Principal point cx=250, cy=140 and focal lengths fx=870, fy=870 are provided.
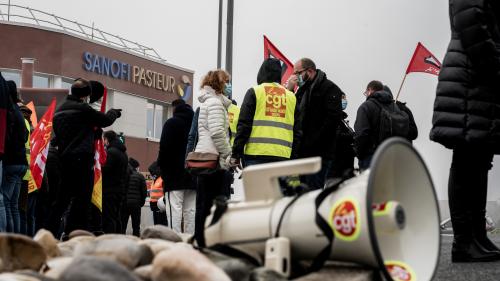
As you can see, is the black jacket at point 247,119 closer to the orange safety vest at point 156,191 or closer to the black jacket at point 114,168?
the black jacket at point 114,168

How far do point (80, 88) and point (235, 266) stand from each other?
5608mm

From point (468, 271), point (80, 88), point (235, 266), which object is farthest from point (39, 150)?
point (235, 266)

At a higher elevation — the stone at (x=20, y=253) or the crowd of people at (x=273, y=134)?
the crowd of people at (x=273, y=134)

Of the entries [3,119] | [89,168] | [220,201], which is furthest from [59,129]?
[220,201]

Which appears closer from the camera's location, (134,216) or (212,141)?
(212,141)

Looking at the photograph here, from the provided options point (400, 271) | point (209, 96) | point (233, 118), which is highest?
point (209, 96)

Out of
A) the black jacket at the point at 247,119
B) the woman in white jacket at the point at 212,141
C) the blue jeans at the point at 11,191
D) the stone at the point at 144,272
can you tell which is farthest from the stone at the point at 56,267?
the woman in white jacket at the point at 212,141

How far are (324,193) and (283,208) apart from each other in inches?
6.9

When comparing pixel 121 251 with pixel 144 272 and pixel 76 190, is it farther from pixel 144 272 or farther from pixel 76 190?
pixel 76 190

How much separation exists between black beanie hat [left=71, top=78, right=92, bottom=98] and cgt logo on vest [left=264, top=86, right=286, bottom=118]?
206 centimetres

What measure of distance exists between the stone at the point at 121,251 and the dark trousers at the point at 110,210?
7.91 meters

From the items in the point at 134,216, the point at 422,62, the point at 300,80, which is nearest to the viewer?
the point at 300,80

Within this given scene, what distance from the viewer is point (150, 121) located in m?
40.2

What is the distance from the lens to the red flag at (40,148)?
31.0 ft
